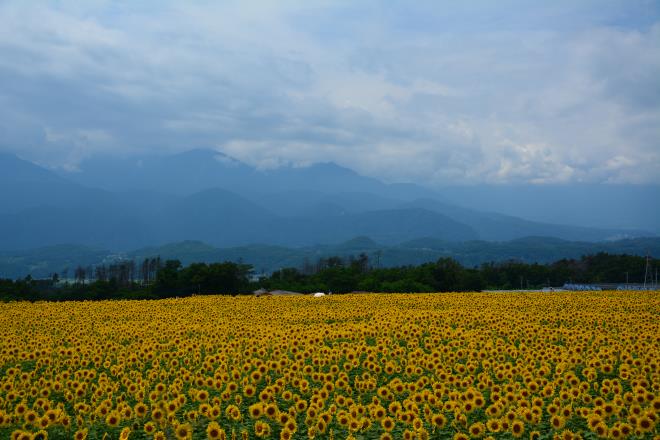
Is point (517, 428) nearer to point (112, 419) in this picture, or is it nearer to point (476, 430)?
point (476, 430)

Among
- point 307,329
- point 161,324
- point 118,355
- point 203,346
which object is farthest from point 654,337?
point 161,324

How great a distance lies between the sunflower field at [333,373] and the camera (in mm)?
11469

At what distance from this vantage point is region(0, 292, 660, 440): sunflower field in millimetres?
11469

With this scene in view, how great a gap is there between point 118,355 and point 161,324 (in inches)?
264

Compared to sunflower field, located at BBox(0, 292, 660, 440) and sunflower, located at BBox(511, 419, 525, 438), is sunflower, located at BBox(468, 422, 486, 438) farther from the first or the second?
sunflower, located at BBox(511, 419, 525, 438)

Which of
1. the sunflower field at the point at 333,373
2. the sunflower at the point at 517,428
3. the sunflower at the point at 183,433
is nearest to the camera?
the sunflower at the point at 517,428

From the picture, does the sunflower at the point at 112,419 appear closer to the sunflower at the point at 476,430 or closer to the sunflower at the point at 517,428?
the sunflower at the point at 476,430

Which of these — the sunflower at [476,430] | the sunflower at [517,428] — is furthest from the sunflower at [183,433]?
the sunflower at [517,428]

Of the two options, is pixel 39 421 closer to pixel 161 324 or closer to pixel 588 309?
pixel 161 324

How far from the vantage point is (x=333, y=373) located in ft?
48.6

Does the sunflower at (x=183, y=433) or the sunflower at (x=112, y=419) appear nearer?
the sunflower at (x=183, y=433)

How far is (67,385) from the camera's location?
15.3 m

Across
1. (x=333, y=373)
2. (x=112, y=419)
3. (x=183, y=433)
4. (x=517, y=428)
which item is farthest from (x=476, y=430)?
(x=112, y=419)

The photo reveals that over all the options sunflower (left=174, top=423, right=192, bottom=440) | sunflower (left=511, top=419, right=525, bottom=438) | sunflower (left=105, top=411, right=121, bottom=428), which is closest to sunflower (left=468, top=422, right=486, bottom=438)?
sunflower (left=511, top=419, right=525, bottom=438)
